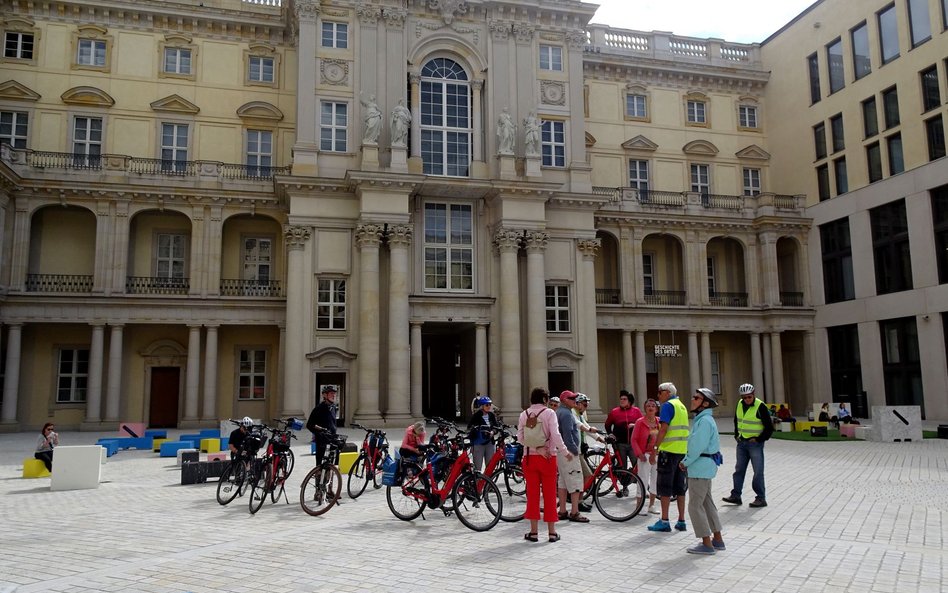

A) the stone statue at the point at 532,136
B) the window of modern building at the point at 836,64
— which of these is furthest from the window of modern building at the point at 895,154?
the stone statue at the point at 532,136

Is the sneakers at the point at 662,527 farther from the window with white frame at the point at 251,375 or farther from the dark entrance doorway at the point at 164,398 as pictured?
the dark entrance doorway at the point at 164,398

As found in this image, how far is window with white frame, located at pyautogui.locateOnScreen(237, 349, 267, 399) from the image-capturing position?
35.2m

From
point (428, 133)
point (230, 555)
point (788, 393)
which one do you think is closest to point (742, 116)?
point (788, 393)

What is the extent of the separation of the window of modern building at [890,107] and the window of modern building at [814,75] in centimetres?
498

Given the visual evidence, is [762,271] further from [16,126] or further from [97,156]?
[16,126]

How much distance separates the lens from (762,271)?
41.9m

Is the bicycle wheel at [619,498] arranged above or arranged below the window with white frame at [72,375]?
below

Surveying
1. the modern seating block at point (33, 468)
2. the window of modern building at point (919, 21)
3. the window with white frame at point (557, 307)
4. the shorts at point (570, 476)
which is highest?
the window of modern building at point (919, 21)

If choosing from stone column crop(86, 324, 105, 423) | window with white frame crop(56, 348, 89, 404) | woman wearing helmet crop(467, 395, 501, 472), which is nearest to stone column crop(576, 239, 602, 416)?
stone column crop(86, 324, 105, 423)

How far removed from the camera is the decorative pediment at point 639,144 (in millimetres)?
43250

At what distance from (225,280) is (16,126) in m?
11.9

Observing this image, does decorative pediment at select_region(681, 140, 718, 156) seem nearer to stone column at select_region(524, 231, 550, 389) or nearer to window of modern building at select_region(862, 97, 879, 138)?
window of modern building at select_region(862, 97, 879, 138)

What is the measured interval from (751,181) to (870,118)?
8396mm

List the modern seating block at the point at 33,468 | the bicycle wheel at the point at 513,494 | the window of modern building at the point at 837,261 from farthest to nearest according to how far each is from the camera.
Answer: the window of modern building at the point at 837,261, the modern seating block at the point at 33,468, the bicycle wheel at the point at 513,494
